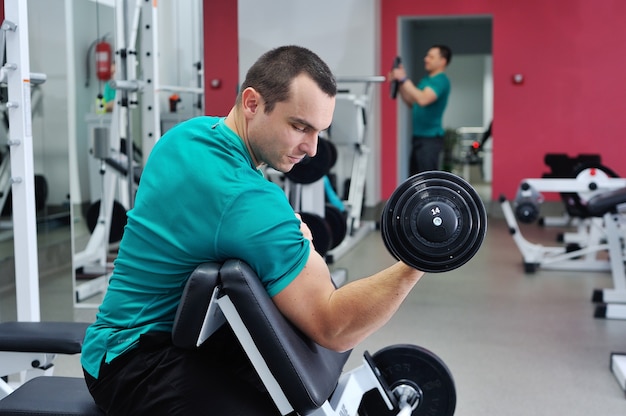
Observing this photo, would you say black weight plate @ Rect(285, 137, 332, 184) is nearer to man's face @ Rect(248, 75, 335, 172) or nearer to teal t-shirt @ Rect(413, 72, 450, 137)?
teal t-shirt @ Rect(413, 72, 450, 137)

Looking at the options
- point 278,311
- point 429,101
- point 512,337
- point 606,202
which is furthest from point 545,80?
point 278,311

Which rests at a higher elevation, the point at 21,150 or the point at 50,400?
the point at 21,150

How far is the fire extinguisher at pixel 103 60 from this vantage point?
464cm

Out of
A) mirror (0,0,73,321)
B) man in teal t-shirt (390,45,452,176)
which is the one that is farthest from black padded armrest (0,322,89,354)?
man in teal t-shirt (390,45,452,176)

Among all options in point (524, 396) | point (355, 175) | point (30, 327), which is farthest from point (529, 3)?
point (30, 327)

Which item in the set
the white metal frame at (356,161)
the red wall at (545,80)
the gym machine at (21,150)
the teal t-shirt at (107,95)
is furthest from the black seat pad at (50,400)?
the red wall at (545,80)

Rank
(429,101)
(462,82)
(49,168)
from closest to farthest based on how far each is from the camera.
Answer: (49,168)
(429,101)
(462,82)

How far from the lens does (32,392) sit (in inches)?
63.7

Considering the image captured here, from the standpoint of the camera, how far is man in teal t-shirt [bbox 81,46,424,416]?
1357 millimetres

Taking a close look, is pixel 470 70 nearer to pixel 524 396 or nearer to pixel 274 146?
pixel 524 396

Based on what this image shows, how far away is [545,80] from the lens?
774 centimetres

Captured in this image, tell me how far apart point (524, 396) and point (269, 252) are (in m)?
1.77

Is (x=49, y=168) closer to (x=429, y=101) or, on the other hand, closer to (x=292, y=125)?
(x=292, y=125)

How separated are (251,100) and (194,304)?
382mm
